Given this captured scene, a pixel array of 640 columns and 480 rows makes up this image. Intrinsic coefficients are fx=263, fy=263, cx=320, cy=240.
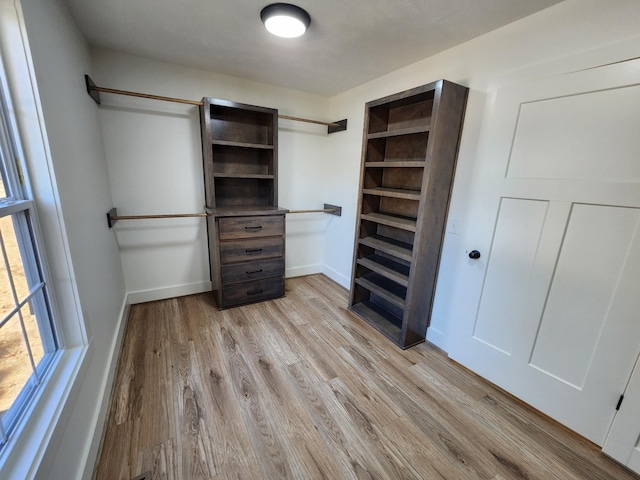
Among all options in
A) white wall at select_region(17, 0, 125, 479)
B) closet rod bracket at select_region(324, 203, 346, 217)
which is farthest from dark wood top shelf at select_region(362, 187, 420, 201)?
white wall at select_region(17, 0, 125, 479)

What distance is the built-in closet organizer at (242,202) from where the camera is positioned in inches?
97.1

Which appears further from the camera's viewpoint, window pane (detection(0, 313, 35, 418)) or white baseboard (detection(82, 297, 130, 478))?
white baseboard (detection(82, 297, 130, 478))

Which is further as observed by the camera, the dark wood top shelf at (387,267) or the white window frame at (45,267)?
the dark wood top shelf at (387,267)

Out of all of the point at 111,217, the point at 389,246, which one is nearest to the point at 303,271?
the point at 389,246

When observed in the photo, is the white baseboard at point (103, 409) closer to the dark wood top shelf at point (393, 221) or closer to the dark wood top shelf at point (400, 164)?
the dark wood top shelf at point (393, 221)

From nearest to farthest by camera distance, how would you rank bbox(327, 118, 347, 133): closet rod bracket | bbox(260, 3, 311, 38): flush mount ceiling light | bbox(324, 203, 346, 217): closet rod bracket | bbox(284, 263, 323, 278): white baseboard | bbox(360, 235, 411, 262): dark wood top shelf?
bbox(260, 3, 311, 38): flush mount ceiling light
bbox(360, 235, 411, 262): dark wood top shelf
bbox(327, 118, 347, 133): closet rod bracket
bbox(324, 203, 346, 217): closet rod bracket
bbox(284, 263, 323, 278): white baseboard

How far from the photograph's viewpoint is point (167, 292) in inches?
111

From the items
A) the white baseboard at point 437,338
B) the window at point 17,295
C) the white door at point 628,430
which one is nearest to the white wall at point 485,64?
the white baseboard at point 437,338

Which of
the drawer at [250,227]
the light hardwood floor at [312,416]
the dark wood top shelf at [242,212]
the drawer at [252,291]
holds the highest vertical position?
the dark wood top shelf at [242,212]

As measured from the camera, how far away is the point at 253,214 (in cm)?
253

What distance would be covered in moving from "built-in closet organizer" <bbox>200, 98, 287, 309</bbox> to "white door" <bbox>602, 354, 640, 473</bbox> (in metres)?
2.50

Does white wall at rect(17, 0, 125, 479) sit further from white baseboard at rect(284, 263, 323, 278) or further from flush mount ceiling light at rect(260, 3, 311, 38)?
white baseboard at rect(284, 263, 323, 278)

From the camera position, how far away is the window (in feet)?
2.87

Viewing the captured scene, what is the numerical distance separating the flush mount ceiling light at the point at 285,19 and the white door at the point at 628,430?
2.51 metres
